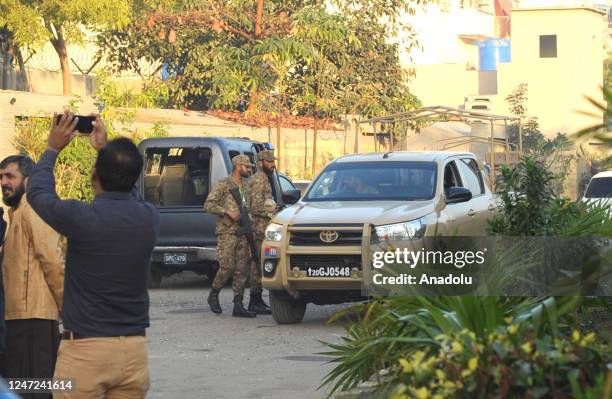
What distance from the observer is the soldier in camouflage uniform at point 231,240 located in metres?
14.7

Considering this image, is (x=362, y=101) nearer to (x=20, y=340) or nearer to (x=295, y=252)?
(x=295, y=252)

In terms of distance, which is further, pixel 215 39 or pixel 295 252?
pixel 215 39

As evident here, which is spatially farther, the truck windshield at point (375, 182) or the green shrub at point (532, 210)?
the truck windshield at point (375, 182)

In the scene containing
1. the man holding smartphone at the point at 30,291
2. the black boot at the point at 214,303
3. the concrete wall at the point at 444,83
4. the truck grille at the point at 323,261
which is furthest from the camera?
the concrete wall at the point at 444,83

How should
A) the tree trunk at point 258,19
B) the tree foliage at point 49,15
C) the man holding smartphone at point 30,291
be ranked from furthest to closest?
the tree trunk at point 258,19 < the tree foliage at point 49,15 < the man holding smartphone at point 30,291

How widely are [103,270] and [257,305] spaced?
953 cm

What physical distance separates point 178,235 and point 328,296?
15.3ft

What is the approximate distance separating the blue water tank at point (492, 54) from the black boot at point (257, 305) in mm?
52394

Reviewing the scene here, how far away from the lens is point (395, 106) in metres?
37.6

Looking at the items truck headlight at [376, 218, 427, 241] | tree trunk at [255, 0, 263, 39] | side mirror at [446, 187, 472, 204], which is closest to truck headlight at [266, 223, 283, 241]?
truck headlight at [376, 218, 427, 241]

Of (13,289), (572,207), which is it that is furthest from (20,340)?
(572,207)

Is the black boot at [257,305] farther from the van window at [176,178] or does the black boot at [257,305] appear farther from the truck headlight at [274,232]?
the van window at [176,178]

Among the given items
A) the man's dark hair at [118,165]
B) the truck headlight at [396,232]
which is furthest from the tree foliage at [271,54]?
the man's dark hair at [118,165]

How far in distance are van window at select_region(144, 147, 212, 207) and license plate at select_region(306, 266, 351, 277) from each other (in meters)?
4.94
